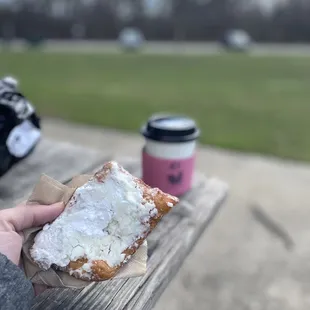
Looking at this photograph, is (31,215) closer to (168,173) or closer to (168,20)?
(168,173)

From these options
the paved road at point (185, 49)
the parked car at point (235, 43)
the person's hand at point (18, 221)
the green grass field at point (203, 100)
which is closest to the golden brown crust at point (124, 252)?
the person's hand at point (18, 221)

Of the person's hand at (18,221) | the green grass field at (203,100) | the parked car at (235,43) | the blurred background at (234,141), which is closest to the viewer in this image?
the person's hand at (18,221)

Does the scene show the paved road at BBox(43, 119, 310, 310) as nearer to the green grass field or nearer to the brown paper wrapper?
the green grass field

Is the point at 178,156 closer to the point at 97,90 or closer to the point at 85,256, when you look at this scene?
the point at 85,256

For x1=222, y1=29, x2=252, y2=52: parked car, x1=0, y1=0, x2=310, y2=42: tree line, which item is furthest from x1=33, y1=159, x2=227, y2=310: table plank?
Answer: x1=0, y1=0, x2=310, y2=42: tree line

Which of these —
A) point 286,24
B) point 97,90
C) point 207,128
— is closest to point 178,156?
point 207,128

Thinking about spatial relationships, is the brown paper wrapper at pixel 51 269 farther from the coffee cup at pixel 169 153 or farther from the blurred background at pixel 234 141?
the blurred background at pixel 234 141
